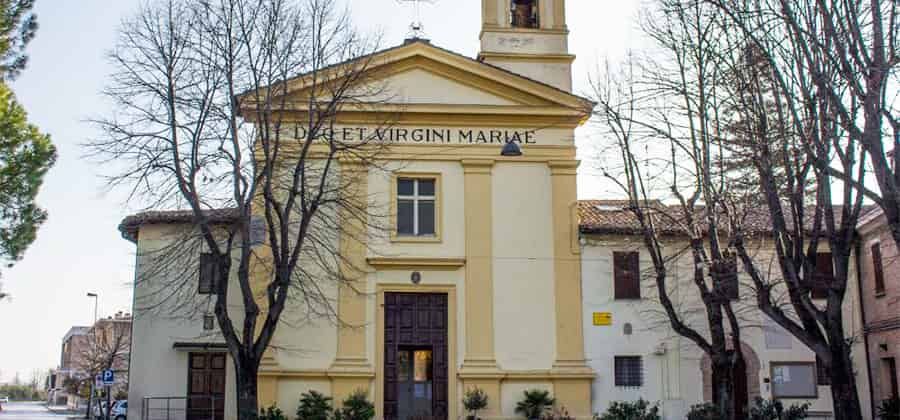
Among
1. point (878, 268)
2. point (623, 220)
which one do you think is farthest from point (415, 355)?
point (878, 268)

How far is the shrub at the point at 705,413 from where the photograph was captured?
21.5 meters

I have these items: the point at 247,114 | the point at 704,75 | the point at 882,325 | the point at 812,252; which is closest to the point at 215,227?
the point at 247,114

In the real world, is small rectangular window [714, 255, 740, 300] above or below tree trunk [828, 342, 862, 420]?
above

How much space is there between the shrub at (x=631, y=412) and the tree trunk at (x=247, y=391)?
27.5 feet

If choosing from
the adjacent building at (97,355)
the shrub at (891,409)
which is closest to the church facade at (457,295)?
the shrub at (891,409)

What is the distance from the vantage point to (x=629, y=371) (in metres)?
24.1

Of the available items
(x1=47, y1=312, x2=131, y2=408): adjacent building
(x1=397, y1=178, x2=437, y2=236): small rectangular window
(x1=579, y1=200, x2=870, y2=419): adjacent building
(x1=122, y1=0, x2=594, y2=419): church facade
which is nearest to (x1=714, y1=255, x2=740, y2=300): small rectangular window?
(x1=579, y1=200, x2=870, y2=419): adjacent building

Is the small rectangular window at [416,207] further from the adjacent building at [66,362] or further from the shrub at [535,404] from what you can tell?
the adjacent building at [66,362]

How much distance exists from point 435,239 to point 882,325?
11100mm

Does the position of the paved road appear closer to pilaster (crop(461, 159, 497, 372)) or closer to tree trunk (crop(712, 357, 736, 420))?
pilaster (crop(461, 159, 497, 372))

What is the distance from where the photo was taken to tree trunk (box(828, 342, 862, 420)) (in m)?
16.5

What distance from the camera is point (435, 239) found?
2420cm

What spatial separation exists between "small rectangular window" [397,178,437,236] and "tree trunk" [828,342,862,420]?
34.6ft

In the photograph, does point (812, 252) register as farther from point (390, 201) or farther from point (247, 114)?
point (247, 114)
